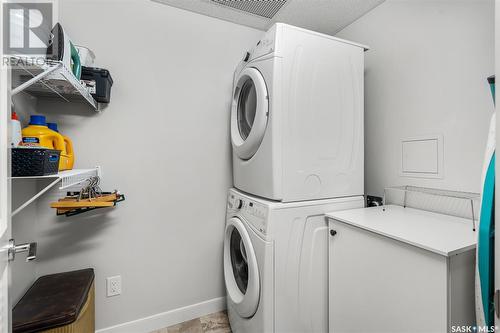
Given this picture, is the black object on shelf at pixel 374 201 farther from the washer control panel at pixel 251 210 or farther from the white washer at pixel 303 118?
the washer control panel at pixel 251 210

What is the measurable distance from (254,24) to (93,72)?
4.34 feet

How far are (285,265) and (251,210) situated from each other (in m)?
0.36

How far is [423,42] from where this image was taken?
1414mm

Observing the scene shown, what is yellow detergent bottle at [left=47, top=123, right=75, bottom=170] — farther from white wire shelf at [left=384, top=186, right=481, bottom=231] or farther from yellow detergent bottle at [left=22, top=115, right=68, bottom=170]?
white wire shelf at [left=384, top=186, right=481, bottom=231]

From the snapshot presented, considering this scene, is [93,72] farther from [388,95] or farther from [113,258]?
[388,95]

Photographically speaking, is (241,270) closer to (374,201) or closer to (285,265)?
(285,265)

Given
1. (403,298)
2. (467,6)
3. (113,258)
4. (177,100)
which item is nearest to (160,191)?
(113,258)

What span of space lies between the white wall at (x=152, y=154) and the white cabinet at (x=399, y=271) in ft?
3.32

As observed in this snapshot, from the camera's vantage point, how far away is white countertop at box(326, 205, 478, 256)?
833 millimetres

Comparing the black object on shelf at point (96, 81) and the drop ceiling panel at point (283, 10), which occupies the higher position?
A: the drop ceiling panel at point (283, 10)

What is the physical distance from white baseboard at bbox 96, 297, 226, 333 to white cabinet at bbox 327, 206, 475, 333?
97 centimetres

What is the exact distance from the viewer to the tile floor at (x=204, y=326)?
1.69 metres

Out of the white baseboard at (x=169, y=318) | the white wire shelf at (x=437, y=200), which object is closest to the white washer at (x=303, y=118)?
the white wire shelf at (x=437, y=200)

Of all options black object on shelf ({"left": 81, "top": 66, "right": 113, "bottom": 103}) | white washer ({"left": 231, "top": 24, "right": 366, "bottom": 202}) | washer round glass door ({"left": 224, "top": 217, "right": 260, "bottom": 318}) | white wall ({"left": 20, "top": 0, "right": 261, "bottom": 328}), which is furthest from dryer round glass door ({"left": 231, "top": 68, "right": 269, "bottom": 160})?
black object on shelf ({"left": 81, "top": 66, "right": 113, "bottom": 103})
